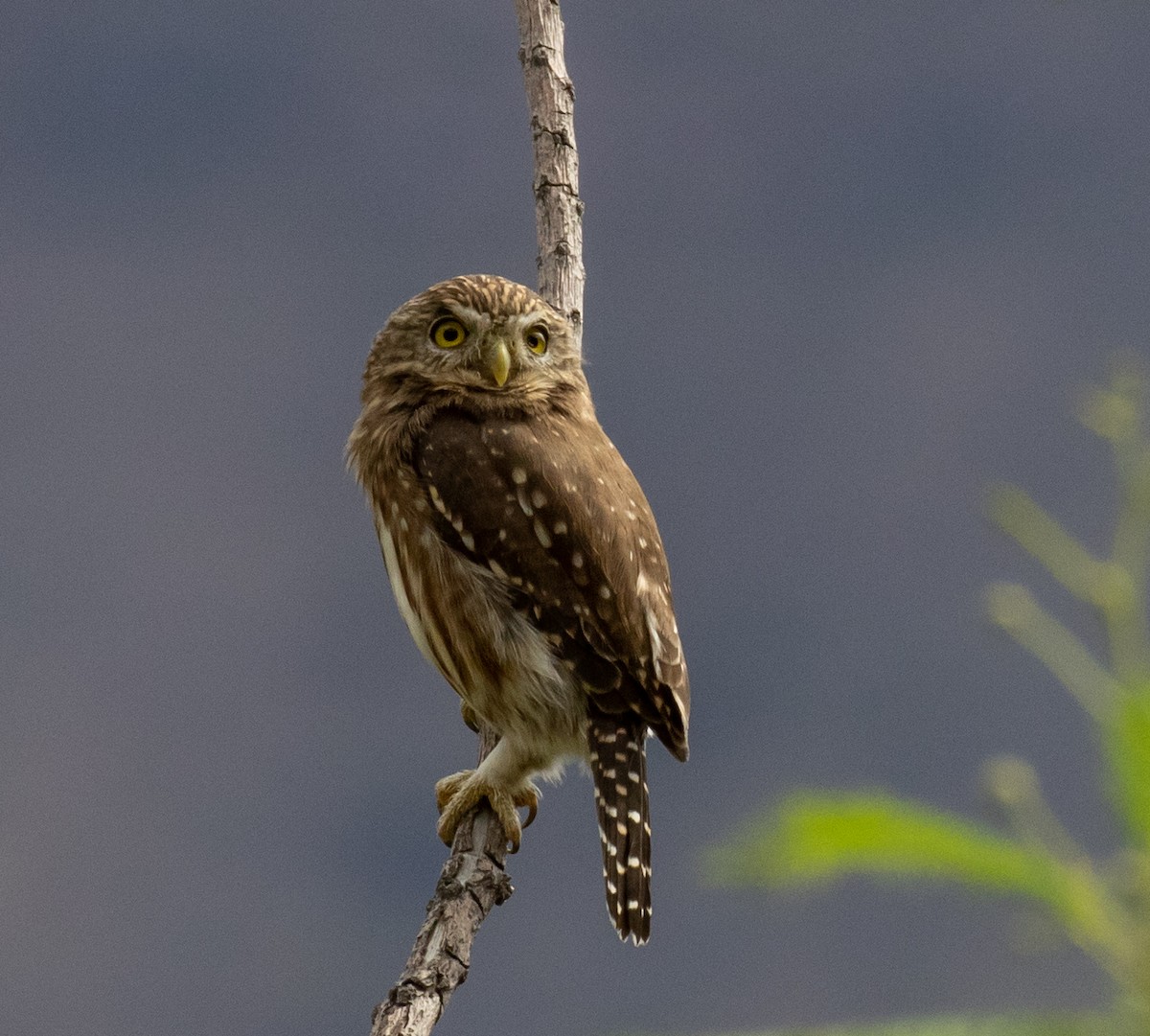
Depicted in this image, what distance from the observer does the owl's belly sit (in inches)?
146

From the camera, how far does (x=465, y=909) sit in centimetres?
322

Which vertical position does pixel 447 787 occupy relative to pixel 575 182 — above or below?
below

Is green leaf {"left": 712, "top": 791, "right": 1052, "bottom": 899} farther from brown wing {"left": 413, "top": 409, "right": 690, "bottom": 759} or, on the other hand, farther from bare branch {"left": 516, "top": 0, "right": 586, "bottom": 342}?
bare branch {"left": 516, "top": 0, "right": 586, "bottom": 342}

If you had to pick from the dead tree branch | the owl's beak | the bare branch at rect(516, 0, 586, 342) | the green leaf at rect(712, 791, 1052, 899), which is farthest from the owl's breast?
the green leaf at rect(712, 791, 1052, 899)

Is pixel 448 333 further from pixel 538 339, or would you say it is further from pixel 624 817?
pixel 624 817

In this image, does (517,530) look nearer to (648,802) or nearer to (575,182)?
(648,802)

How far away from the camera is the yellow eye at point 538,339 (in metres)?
4.11

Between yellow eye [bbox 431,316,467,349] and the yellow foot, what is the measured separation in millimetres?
1232

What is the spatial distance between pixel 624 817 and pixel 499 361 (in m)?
1.32

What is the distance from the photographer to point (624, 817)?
354cm

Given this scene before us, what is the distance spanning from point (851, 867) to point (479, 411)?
3.45m

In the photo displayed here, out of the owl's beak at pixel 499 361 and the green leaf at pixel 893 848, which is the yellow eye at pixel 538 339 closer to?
the owl's beak at pixel 499 361

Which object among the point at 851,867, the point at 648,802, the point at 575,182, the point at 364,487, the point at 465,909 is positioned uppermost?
the point at 575,182

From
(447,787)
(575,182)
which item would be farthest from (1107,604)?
(575,182)
